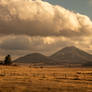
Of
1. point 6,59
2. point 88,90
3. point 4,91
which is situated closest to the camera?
point 4,91

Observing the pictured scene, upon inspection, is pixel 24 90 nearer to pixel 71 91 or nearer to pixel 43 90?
pixel 43 90

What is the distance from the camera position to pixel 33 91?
119ft

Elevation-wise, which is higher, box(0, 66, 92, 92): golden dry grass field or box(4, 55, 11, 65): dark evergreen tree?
box(4, 55, 11, 65): dark evergreen tree

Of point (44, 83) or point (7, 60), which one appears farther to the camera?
point (7, 60)

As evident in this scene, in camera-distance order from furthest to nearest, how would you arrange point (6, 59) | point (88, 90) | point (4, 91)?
point (6, 59), point (88, 90), point (4, 91)

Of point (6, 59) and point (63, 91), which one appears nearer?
point (63, 91)

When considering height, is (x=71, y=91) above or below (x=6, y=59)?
below

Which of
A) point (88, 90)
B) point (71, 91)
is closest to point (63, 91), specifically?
point (71, 91)

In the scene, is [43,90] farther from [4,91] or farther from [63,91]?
[4,91]

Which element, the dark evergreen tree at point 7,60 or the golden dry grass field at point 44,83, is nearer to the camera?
the golden dry grass field at point 44,83

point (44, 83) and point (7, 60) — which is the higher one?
point (7, 60)

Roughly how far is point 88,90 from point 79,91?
7.79 ft

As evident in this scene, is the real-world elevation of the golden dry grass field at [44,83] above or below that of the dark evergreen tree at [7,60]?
below

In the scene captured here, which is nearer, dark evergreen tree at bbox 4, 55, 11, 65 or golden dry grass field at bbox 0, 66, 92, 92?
golden dry grass field at bbox 0, 66, 92, 92
